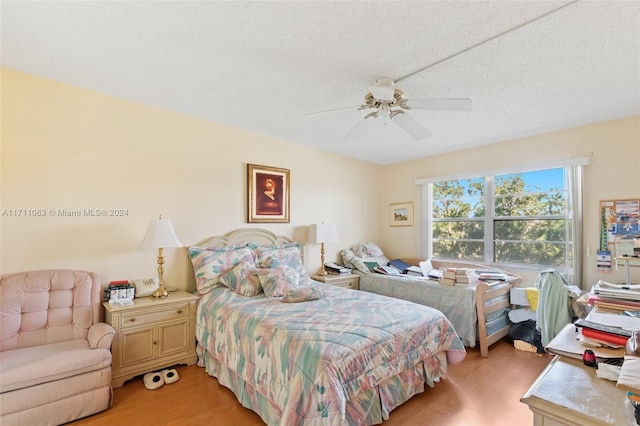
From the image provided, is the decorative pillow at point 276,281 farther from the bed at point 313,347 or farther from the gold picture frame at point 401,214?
the gold picture frame at point 401,214

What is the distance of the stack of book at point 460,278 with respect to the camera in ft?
10.9

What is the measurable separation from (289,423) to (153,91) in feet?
9.03

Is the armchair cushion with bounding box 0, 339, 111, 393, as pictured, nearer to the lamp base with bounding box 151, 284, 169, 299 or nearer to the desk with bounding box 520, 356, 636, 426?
the lamp base with bounding box 151, 284, 169, 299

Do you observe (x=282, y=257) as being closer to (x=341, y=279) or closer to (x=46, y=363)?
(x=341, y=279)

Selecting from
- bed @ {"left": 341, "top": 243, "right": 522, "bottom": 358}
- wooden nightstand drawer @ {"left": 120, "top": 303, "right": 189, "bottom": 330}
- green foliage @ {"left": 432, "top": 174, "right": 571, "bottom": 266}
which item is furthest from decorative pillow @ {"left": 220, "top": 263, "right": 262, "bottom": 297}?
green foliage @ {"left": 432, "top": 174, "right": 571, "bottom": 266}

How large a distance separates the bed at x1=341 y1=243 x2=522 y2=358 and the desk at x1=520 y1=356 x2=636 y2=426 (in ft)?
7.42

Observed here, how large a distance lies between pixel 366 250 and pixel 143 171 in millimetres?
3213

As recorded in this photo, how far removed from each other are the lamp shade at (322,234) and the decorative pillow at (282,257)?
306 millimetres

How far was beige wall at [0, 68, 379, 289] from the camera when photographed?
239 cm

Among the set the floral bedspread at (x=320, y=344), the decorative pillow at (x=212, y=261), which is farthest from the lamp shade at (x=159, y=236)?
the floral bedspread at (x=320, y=344)

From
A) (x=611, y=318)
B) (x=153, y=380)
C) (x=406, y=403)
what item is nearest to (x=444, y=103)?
(x=611, y=318)

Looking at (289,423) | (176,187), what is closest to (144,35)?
(176,187)

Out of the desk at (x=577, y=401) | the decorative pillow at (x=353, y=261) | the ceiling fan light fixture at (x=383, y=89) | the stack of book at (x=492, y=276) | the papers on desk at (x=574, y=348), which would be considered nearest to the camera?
the desk at (x=577, y=401)

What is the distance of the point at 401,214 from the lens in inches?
200
